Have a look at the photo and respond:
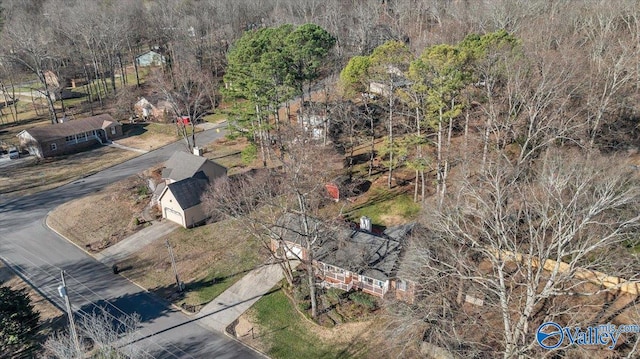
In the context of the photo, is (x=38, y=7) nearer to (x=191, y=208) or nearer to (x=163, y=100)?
(x=163, y=100)

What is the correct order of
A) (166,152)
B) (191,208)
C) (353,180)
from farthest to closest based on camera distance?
(166,152)
(353,180)
(191,208)

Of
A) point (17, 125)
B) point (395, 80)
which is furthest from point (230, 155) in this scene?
point (17, 125)

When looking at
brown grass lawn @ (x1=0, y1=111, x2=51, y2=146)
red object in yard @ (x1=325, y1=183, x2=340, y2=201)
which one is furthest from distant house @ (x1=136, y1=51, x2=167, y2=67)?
red object in yard @ (x1=325, y1=183, x2=340, y2=201)

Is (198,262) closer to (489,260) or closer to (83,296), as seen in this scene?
(83,296)

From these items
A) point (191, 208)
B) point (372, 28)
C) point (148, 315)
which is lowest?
point (148, 315)

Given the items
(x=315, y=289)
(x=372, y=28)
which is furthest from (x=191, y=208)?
(x=372, y=28)

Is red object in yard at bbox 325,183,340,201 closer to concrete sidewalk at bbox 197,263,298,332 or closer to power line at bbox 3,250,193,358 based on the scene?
concrete sidewalk at bbox 197,263,298,332

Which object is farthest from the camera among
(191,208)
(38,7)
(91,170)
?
(38,7)
